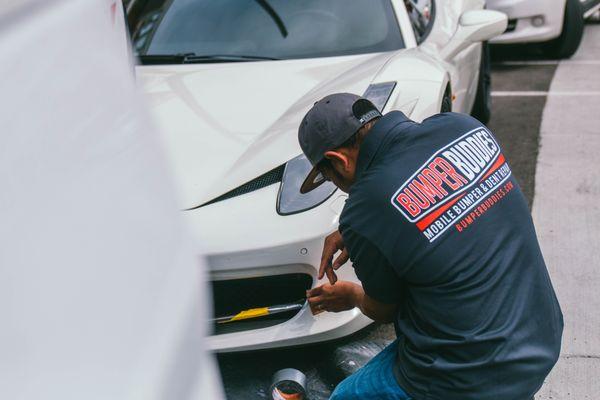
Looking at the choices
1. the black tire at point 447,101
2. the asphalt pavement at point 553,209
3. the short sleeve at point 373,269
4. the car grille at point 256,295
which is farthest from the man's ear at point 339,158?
the black tire at point 447,101

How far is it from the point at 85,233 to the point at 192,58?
3393 mm

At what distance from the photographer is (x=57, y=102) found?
1.00 m

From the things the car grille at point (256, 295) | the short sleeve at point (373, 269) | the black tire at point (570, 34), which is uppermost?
the short sleeve at point (373, 269)

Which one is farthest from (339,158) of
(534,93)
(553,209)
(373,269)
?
(534,93)

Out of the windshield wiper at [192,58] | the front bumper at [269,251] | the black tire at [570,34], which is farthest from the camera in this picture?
the black tire at [570,34]

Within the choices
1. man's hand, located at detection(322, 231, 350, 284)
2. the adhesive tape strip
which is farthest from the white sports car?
man's hand, located at detection(322, 231, 350, 284)

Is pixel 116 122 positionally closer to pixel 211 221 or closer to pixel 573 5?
pixel 211 221

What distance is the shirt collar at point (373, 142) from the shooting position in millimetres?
2219

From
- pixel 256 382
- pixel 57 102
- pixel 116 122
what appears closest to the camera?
pixel 57 102

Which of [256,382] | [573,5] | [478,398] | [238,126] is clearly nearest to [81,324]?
[478,398]

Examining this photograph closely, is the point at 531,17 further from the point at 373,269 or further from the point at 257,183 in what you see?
the point at 373,269

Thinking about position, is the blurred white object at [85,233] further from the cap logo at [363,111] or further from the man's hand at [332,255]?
the man's hand at [332,255]

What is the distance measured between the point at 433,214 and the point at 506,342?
366 mm

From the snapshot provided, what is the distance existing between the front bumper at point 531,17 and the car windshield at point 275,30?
3848mm
